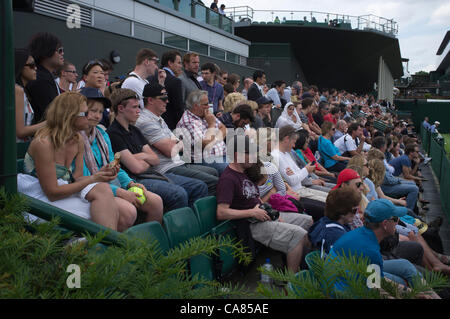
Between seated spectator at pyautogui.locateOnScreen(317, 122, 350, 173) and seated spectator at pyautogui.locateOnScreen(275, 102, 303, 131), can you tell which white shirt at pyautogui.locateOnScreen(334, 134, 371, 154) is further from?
seated spectator at pyautogui.locateOnScreen(275, 102, 303, 131)

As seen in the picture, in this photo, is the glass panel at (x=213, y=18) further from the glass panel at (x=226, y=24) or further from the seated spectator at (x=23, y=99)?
the seated spectator at (x=23, y=99)

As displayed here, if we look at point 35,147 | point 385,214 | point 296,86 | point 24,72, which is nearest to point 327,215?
point 385,214

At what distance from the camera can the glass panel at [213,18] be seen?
19281 mm

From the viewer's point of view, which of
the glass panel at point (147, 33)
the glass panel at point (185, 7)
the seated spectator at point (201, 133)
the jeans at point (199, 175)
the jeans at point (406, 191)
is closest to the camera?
the jeans at point (199, 175)

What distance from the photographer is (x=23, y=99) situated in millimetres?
3391

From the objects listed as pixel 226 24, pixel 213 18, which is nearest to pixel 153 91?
pixel 213 18

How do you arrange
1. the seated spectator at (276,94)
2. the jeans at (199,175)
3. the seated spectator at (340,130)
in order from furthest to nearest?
1. the seated spectator at (276,94)
2. the seated spectator at (340,130)
3. the jeans at (199,175)

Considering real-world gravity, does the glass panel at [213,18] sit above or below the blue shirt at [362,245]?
above

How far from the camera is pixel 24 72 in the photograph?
3.73 metres

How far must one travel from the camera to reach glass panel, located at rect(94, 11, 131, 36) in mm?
11180

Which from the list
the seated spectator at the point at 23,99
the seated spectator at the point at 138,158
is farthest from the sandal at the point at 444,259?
the seated spectator at the point at 23,99

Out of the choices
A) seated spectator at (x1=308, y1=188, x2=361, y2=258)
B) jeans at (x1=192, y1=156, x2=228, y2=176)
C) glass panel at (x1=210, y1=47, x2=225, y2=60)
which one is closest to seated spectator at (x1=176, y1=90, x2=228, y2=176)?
jeans at (x1=192, y1=156, x2=228, y2=176)

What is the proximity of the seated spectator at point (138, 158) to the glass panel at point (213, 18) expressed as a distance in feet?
52.9
